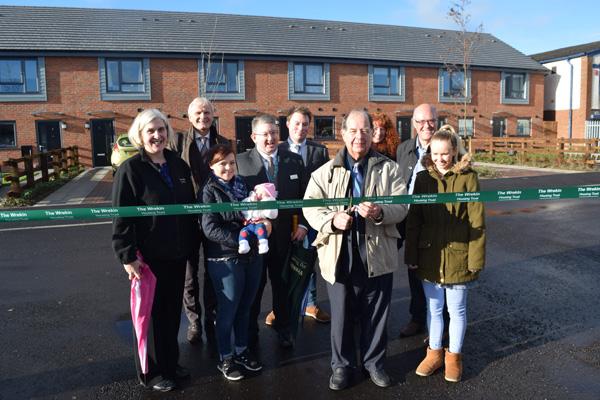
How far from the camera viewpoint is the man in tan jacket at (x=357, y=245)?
3.46 metres

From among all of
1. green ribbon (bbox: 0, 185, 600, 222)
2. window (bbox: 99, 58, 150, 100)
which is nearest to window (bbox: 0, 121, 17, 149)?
window (bbox: 99, 58, 150, 100)

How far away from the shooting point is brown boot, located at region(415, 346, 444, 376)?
144 inches

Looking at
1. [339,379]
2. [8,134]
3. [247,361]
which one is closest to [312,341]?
[247,361]

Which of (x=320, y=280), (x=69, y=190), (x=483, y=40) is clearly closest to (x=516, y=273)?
(x=320, y=280)

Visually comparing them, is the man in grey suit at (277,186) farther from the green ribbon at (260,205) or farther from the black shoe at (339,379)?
the black shoe at (339,379)

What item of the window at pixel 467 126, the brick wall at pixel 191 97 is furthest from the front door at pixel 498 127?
the window at pixel 467 126

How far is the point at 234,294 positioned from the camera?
11.9 feet

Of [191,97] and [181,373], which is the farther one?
[191,97]

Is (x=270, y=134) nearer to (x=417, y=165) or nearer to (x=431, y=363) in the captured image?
(x=417, y=165)

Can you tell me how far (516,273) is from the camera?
6.17 m

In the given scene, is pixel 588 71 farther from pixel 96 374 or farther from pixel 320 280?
pixel 96 374

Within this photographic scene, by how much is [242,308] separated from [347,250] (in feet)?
3.14

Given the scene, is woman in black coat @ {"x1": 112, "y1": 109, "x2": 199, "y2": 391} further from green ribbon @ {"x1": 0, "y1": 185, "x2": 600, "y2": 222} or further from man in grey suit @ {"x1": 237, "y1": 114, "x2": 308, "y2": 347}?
man in grey suit @ {"x1": 237, "y1": 114, "x2": 308, "y2": 347}

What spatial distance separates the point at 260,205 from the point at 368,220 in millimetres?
773
